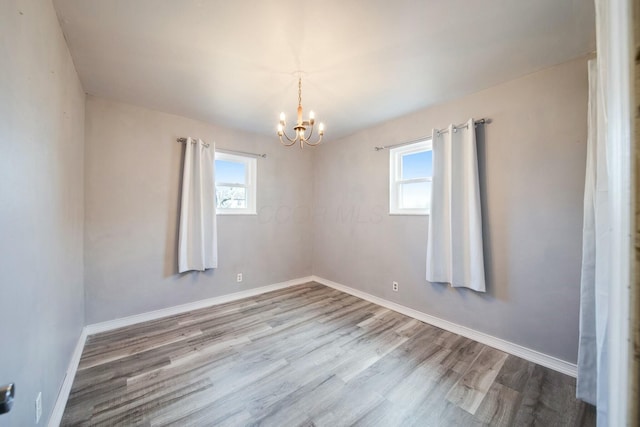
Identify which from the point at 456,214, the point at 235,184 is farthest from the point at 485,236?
the point at 235,184

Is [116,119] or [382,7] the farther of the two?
[116,119]

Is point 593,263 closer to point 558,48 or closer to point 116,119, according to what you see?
point 558,48

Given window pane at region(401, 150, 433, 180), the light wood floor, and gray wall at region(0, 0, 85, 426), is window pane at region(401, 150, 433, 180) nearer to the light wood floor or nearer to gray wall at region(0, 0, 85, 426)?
the light wood floor

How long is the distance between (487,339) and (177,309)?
11.4ft

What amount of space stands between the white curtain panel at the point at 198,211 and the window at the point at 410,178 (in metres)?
2.37

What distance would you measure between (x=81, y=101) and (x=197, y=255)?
1911 mm

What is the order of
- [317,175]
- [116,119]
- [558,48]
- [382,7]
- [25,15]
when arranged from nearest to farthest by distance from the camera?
[25,15] < [382,7] < [558,48] < [116,119] < [317,175]

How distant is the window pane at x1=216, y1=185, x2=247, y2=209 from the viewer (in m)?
3.46

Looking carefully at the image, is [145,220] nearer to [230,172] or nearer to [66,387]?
[230,172]

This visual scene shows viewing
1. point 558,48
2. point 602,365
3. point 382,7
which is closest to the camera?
point 602,365

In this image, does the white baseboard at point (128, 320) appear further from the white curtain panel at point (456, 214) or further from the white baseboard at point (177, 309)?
the white curtain panel at point (456, 214)

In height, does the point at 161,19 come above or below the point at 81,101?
above

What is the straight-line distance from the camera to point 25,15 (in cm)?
111

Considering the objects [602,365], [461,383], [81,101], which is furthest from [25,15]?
[461,383]
